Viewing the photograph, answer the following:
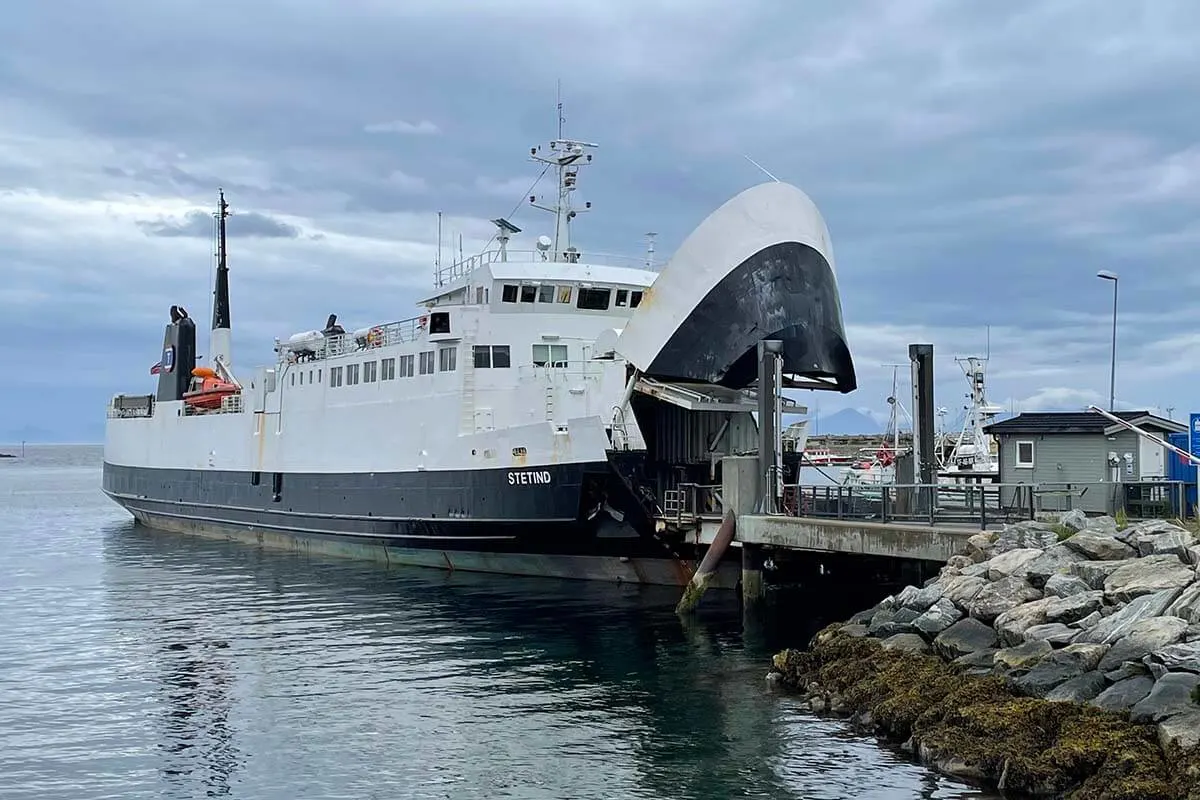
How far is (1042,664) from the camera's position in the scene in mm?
13219

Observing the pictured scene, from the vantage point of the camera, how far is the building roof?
22.4 meters

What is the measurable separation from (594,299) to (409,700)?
14.7 metres

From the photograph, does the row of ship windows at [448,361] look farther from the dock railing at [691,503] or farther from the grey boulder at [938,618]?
the grey boulder at [938,618]

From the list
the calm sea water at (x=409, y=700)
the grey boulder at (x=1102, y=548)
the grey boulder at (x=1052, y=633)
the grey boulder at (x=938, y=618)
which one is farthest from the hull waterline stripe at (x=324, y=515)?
the grey boulder at (x=1052, y=633)

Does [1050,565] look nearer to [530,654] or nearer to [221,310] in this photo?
[530,654]

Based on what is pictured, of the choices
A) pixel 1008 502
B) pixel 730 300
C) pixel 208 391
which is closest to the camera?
pixel 1008 502

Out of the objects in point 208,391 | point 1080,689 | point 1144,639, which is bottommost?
point 1080,689

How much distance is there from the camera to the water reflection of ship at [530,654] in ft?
44.5

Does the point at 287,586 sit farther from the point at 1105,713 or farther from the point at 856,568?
the point at 1105,713

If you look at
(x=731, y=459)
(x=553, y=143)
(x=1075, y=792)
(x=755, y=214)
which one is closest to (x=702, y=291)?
→ (x=755, y=214)

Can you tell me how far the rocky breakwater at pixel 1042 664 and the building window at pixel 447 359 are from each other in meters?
13.1

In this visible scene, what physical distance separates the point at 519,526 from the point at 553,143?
10709mm

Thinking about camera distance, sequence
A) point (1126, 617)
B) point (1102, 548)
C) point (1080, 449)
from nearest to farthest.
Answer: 1. point (1126, 617)
2. point (1102, 548)
3. point (1080, 449)

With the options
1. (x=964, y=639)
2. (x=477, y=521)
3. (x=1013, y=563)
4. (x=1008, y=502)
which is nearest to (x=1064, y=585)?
(x=1013, y=563)
